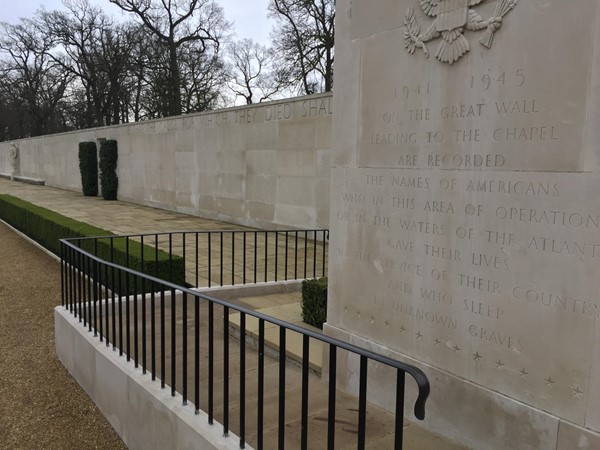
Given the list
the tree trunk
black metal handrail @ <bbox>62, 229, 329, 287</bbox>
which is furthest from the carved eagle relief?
the tree trunk

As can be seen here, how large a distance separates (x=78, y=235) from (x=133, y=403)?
523 centimetres

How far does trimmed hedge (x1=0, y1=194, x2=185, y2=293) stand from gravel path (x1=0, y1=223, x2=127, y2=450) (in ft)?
3.32

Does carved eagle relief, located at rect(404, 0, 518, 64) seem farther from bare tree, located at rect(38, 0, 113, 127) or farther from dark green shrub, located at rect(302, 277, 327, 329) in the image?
bare tree, located at rect(38, 0, 113, 127)

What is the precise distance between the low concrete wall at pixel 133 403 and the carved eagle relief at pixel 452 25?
2349 mm

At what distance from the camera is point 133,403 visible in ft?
11.7

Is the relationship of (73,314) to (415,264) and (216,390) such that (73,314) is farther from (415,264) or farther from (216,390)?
(415,264)

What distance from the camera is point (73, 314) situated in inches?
194

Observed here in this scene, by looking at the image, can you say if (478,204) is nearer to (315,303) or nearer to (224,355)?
(224,355)

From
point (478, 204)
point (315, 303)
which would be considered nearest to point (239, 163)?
point (315, 303)

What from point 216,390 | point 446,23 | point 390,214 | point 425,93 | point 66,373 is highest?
point 446,23

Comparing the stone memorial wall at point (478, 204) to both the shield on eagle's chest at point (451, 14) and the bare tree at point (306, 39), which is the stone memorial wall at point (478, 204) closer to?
the shield on eagle's chest at point (451, 14)

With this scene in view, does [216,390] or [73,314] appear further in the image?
[73,314]

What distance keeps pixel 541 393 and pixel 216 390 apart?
2094 millimetres

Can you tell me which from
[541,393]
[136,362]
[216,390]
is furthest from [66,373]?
[541,393]
